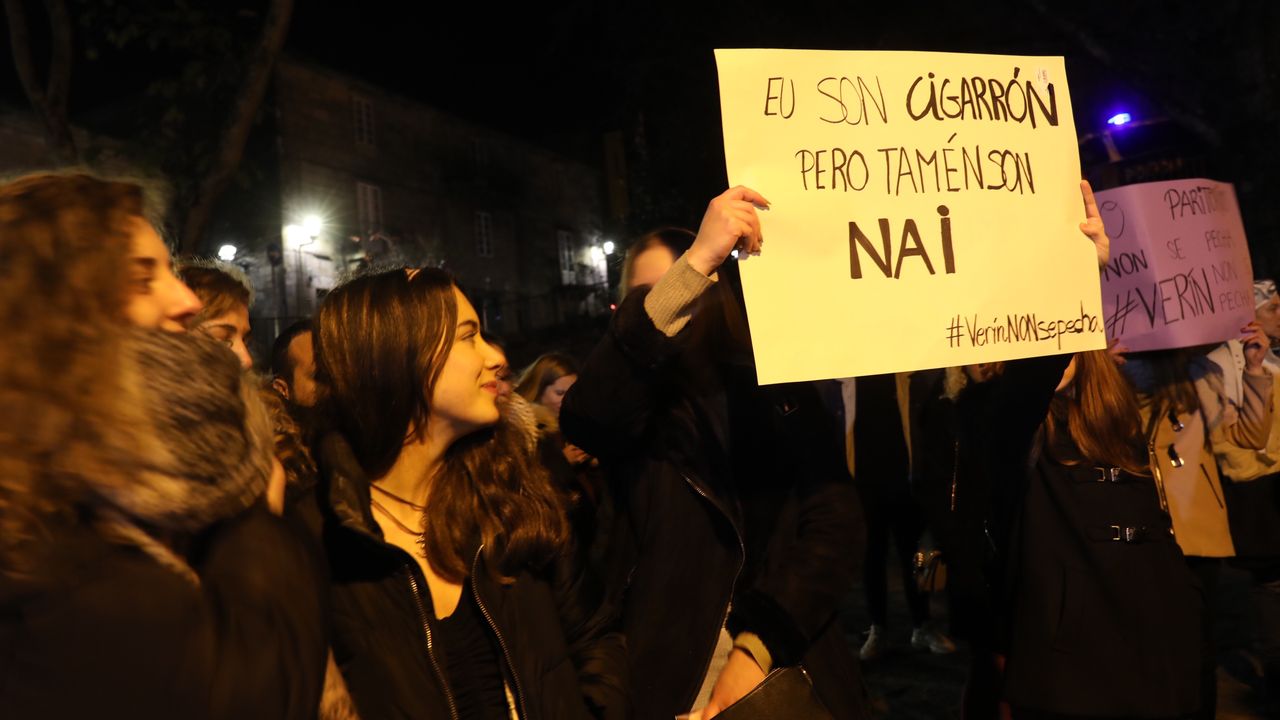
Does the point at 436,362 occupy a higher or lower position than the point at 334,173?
lower

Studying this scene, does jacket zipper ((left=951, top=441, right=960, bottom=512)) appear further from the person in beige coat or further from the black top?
the black top

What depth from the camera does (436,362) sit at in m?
2.08

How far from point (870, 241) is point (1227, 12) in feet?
31.2

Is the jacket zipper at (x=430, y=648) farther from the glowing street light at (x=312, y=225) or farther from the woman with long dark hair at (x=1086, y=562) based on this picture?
the glowing street light at (x=312, y=225)

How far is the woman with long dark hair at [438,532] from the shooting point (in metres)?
1.79

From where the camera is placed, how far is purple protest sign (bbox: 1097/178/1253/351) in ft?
10.4

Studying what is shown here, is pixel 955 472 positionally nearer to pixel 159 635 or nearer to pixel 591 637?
pixel 591 637

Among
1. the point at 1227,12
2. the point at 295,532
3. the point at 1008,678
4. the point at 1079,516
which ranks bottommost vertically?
the point at 1008,678

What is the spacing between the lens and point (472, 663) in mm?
1881

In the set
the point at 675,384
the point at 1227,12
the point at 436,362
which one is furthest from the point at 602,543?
the point at 1227,12

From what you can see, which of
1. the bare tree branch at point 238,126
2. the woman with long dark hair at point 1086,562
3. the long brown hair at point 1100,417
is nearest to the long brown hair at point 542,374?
the woman with long dark hair at point 1086,562

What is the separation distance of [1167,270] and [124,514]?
3307 millimetres

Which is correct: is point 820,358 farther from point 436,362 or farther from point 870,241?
point 436,362

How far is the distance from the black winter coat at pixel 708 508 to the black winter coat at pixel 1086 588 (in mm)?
889
